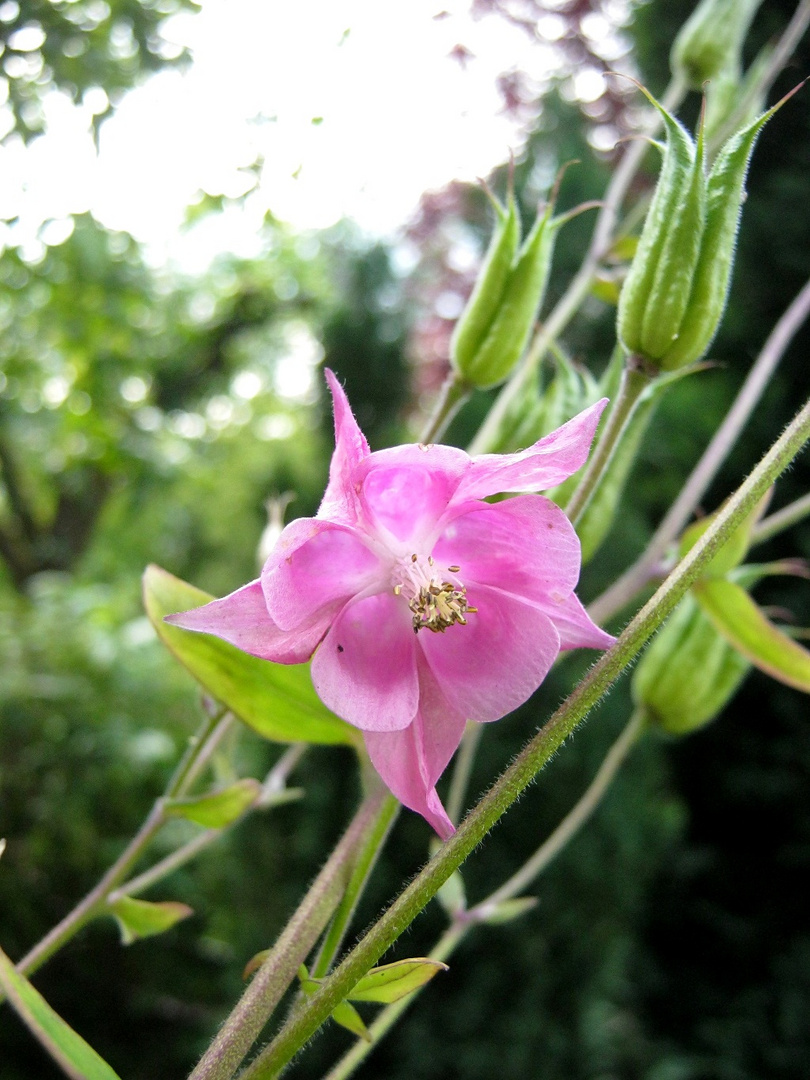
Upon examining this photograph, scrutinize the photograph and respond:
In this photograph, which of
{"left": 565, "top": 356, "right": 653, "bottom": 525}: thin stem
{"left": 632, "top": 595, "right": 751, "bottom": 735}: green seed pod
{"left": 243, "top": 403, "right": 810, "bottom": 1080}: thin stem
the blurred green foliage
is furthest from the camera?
the blurred green foliage

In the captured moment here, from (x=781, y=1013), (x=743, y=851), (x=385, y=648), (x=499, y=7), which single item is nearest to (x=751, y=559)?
(x=743, y=851)

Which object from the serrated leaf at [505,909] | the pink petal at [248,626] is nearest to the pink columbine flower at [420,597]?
the pink petal at [248,626]

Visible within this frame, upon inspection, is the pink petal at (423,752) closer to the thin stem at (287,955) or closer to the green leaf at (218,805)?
the thin stem at (287,955)

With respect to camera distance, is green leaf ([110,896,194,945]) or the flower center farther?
green leaf ([110,896,194,945])

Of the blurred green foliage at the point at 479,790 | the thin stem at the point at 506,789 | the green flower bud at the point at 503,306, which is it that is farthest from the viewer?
the blurred green foliage at the point at 479,790

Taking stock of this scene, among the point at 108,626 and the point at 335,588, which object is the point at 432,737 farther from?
the point at 108,626

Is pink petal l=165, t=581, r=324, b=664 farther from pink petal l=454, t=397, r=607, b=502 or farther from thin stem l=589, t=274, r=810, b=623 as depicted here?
thin stem l=589, t=274, r=810, b=623

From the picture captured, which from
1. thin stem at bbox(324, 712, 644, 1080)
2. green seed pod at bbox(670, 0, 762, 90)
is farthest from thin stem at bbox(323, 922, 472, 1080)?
green seed pod at bbox(670, 0, 762, 90)
